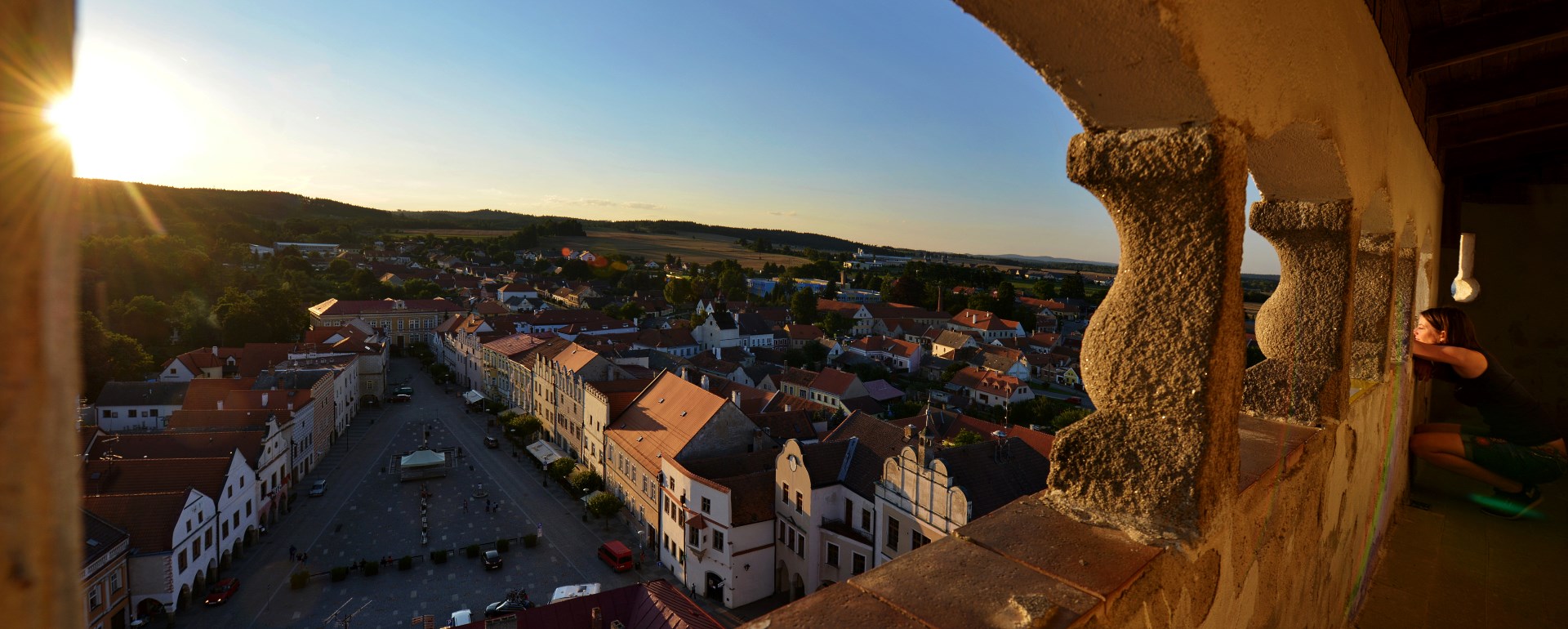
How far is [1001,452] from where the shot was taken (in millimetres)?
14469

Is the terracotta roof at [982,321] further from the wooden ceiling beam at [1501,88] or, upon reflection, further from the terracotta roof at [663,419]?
the wooden ceiling beam at [1501,88]

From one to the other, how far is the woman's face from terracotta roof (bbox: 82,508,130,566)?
18910mm

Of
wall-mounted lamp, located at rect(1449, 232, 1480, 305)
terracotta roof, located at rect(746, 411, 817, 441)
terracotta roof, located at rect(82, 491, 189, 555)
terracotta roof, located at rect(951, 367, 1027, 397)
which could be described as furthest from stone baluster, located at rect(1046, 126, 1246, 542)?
terracotta roof, located at rect(951, 367, 1027, 397)

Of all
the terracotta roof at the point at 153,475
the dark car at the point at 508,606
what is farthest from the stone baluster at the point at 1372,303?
the terracotta roof at the point at 153,475

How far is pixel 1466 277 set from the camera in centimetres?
672

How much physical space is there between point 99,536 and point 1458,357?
19.8 meters

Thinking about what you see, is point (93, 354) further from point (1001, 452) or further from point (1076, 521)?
point (1076, 521)

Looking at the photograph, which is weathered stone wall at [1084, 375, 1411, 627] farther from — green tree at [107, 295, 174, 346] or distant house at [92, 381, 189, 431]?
green tree at [107, 295, 174, 346]

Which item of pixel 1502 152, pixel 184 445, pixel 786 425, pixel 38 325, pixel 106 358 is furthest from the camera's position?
pixel 106 358

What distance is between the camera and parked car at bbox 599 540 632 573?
1697 centimetres

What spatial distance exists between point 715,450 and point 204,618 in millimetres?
11059

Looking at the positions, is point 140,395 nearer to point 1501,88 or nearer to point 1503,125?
point 1501,88

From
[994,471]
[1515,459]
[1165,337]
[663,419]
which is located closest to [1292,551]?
[1165,337]

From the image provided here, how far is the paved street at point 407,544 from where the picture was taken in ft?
→ 50.0
